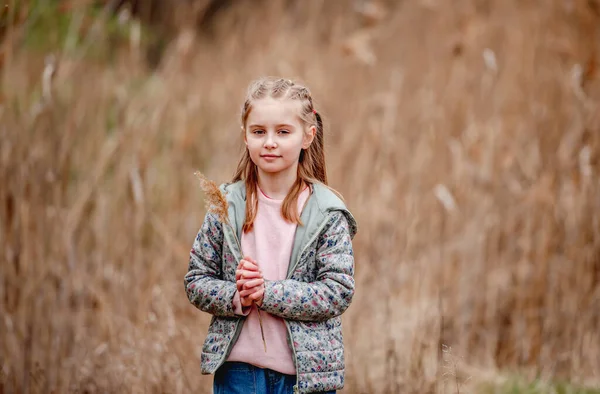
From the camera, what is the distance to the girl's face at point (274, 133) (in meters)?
1.89

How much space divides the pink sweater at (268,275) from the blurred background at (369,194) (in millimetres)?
647

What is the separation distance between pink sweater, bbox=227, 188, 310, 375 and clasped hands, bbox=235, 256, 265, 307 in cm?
8

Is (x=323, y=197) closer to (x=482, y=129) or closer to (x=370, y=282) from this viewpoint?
(x=370, y=282)

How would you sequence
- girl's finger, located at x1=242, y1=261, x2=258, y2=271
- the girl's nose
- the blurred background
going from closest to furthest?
girl's finger, located at x1=242, y1=261, x2=258, y2=271, the girl's nose, the blurred background

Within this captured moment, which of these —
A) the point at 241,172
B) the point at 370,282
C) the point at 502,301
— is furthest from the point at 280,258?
the point at 502,301

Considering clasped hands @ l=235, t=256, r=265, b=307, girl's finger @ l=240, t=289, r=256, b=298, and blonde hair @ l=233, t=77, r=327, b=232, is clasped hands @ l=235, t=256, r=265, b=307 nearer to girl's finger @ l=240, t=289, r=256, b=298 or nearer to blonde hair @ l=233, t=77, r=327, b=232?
girl's finger @ l=240, t=289, r=256, b=298

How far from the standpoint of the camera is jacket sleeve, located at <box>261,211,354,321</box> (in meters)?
1.83


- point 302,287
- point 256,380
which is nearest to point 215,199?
point 302,287

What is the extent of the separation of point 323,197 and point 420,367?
1.20 meters

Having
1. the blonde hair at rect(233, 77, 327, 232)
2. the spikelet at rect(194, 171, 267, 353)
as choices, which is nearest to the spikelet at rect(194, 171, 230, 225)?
the spikelet at rect(194, 171, 267, 353)

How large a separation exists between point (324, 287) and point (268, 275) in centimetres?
15

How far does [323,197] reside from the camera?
1969 millimetres

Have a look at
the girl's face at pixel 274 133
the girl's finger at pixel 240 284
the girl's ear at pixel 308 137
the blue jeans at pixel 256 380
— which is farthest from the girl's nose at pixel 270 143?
the blue jeans at pixel 256 380

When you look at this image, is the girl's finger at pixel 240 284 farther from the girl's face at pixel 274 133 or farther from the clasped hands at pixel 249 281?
the girl's face at pixel 274 133
